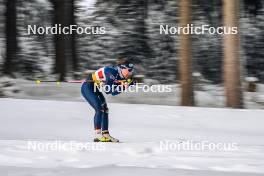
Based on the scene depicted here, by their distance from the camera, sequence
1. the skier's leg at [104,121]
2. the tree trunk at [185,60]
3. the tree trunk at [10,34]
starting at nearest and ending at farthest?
the skier's leg at [104,121] → the tree trunk at [185,60] → the tree trunk at [10,34]

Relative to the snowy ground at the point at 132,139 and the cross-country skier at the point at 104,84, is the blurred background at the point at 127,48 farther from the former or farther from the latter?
the cross-country skier at the point at 104,84

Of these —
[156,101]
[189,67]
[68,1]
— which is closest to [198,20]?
[68,1]

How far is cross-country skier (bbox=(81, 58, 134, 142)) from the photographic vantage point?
29.1ft

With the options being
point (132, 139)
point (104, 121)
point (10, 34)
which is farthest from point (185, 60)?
point (10, 34)

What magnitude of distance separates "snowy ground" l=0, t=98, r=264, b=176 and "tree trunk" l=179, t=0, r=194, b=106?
1.83 metres

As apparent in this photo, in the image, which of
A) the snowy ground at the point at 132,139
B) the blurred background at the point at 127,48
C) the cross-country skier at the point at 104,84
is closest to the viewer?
the snowy ground at the point at 132,139

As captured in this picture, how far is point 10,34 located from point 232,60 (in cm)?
1032

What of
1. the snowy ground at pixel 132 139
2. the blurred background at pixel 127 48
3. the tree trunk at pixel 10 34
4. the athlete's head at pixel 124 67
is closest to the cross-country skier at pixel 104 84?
the athlete's head at pixel 124 67

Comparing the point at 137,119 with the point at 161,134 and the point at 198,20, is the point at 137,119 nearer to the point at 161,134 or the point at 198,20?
the point at 161,134

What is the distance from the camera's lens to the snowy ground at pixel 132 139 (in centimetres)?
655

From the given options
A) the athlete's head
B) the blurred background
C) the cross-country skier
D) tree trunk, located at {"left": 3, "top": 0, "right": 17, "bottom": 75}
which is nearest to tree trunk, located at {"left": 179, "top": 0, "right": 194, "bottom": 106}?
the blurred background

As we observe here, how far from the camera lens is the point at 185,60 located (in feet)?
46.6

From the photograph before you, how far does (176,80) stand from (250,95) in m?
6.28

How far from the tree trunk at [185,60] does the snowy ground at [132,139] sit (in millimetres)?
1830
